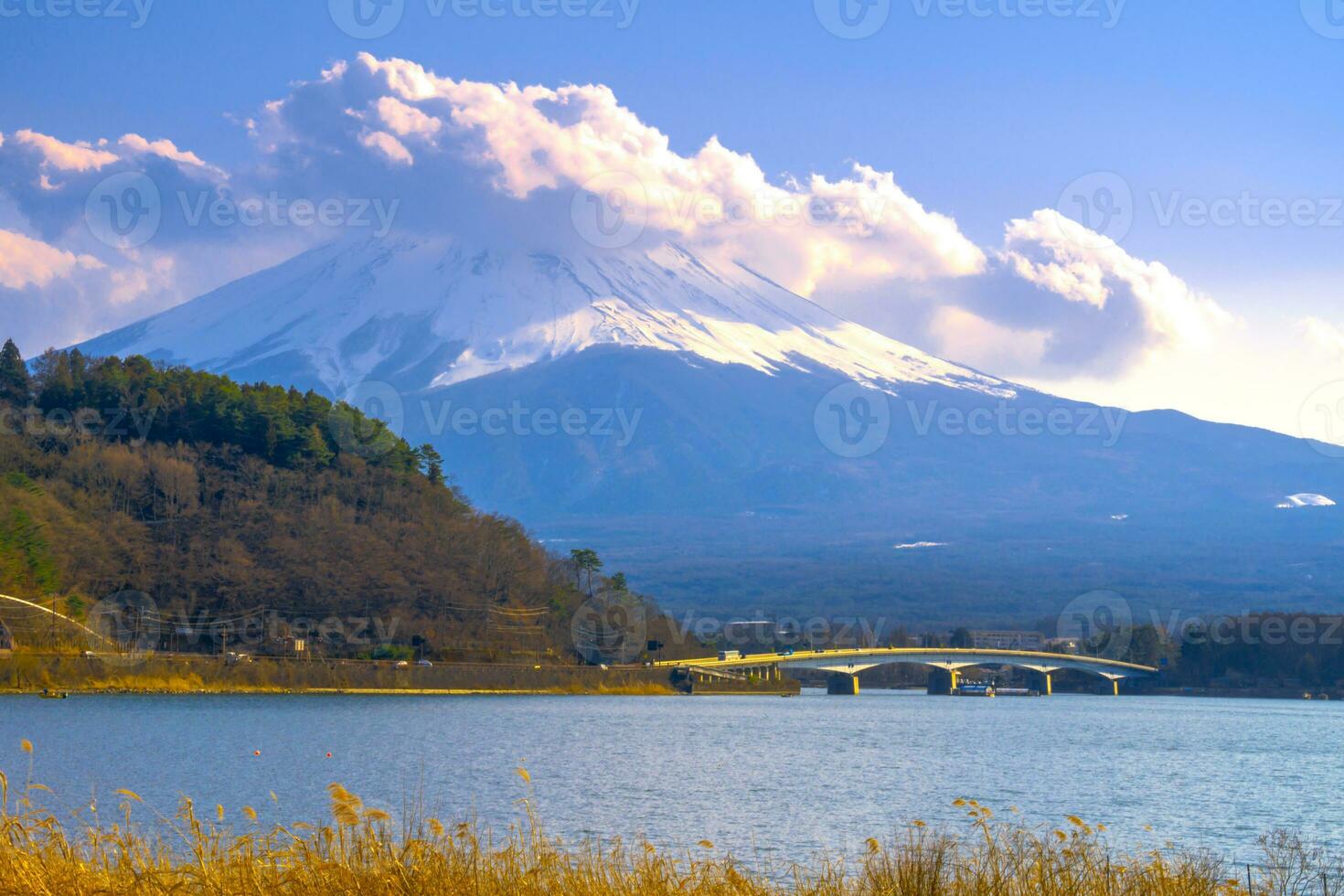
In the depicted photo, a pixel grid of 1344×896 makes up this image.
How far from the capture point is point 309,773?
119ft

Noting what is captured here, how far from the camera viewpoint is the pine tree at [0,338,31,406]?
101 meters

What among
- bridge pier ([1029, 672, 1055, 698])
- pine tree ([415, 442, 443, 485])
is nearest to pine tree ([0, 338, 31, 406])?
pine tree ([415, 442, 443, 485])

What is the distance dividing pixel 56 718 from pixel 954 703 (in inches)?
2887

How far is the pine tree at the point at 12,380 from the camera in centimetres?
10069

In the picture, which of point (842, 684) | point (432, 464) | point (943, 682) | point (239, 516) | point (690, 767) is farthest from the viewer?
point (943, 682)

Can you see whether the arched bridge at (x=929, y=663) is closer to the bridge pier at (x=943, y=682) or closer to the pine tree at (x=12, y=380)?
the bridge pier at (x=943, y=682)

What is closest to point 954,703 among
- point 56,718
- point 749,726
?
point 749,726

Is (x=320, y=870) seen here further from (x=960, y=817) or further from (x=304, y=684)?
(x=304, y=684)

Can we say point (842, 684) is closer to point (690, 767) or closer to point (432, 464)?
point (432, 464)

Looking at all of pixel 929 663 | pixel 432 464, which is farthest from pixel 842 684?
pixel 432 464

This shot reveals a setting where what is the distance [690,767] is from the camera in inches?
1618

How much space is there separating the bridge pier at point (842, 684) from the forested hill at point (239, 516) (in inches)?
1150

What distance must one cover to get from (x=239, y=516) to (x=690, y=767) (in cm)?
5662

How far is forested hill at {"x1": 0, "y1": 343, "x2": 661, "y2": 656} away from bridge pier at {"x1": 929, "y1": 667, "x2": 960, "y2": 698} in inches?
1618
